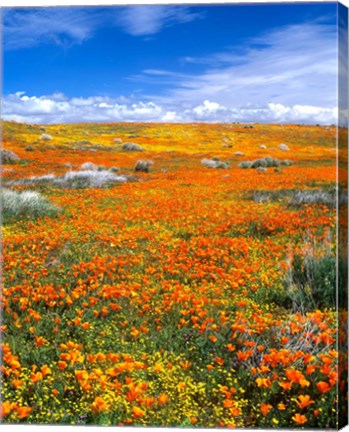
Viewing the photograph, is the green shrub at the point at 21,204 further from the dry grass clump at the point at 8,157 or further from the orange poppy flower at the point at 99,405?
the orange poppy flower at the point at 99,405

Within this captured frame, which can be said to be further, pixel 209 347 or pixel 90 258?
pixel 90 258

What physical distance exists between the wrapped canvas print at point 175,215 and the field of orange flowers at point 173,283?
0.05 ft

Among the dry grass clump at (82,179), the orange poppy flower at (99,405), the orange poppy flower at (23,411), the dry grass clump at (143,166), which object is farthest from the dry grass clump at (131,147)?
the orange poppy flower at (23,411)

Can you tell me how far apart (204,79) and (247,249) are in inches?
59.6

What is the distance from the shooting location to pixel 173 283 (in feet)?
18.1

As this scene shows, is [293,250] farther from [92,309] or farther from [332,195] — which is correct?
[92,309]

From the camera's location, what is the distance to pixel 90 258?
223 inches

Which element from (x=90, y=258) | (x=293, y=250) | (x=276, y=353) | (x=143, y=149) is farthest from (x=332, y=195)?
(x=90, y=258)

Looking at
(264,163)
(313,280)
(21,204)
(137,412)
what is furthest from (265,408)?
(21,204)

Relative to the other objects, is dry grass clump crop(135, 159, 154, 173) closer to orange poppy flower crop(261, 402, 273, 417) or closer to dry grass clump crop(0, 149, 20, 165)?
dry grass clump crop(0, 149, 20, 165)

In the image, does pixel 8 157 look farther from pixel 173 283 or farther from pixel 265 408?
pixel 265 408

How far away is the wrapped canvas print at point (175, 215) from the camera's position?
5.06 m

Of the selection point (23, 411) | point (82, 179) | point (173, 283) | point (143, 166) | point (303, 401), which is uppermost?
point (143, 166)

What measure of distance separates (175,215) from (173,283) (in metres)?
0.62
